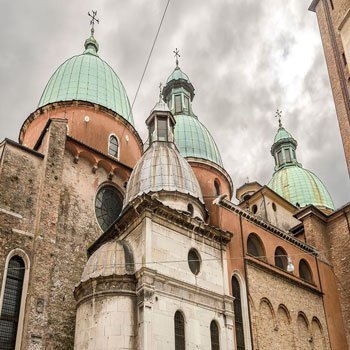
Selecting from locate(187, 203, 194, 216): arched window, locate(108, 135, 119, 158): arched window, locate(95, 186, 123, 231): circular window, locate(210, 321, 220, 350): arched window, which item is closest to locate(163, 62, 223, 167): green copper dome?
locate(108, 135, 119, 158): arched window

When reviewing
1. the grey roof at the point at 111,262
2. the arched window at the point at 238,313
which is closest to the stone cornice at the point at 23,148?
the grey roof at the point at 111,262

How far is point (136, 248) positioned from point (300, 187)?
77.4ft

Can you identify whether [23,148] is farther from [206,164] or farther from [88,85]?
[206,164]

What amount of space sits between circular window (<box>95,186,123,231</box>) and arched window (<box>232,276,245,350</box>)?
19.9 ft

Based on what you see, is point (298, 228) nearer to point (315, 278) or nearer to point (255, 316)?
point (315, 278)

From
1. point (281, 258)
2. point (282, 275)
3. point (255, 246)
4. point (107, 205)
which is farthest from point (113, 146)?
point (282, 275)

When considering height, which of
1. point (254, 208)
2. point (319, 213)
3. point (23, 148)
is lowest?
point (23, 148)

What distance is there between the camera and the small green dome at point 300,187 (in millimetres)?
36938

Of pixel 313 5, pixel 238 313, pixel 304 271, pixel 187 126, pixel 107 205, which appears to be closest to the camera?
pixel 238 313

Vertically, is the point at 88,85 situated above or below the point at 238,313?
above

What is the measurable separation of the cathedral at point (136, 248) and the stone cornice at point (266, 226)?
7cm

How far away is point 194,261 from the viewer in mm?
18125

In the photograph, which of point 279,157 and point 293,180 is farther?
point 279,157

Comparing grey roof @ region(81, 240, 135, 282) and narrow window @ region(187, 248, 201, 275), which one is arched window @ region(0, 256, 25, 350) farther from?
narrow window @ region(187, 248, 201, 275)
